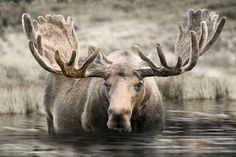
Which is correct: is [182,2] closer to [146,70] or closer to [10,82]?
[10,82]

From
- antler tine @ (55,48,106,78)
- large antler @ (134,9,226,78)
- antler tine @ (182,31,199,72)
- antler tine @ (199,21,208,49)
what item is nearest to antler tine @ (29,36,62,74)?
antler tine @ (55,48,106,78)

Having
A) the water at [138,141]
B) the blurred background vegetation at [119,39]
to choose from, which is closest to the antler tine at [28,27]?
the water at [138,141]

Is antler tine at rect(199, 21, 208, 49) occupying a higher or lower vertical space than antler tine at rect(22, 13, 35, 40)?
lower

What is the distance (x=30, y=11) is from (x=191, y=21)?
27.9 m

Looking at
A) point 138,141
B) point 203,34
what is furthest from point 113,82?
point 203,34

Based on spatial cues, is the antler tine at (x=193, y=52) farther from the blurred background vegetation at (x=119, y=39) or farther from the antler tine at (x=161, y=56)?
the blurred background vegetation at (x=119, y=39)

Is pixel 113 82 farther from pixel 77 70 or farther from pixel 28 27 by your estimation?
pixel 28 27

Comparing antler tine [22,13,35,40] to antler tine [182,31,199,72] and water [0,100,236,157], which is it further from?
antler tine [182,31,199,72]

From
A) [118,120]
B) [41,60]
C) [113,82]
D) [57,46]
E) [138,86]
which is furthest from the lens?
[57,46]

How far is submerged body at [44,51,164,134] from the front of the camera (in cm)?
1336

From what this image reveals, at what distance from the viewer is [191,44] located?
44.4 feet

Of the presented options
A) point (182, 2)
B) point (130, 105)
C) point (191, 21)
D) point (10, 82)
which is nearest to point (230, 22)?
point (182, 2)

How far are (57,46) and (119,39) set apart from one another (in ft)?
83.1

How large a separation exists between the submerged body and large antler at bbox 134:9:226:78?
261mm
